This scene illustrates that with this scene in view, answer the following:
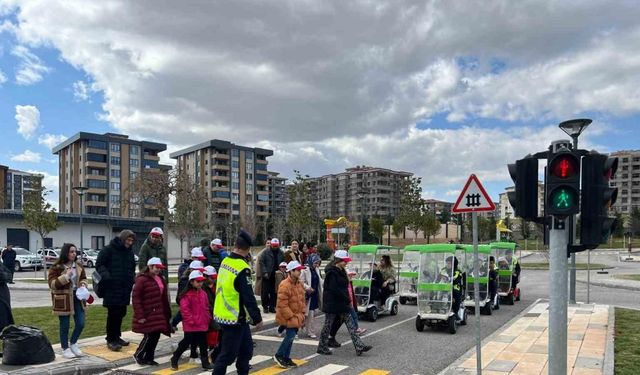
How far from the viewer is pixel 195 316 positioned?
820 centimetres

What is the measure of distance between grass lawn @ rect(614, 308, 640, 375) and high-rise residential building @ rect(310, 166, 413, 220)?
376 ft

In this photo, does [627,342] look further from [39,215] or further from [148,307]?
[39,215]

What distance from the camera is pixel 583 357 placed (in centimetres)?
888

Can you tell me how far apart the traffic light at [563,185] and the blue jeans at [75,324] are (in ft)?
24.0

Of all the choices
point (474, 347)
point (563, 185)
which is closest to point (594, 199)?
point (563, 185)

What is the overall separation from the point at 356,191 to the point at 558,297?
12971 cm

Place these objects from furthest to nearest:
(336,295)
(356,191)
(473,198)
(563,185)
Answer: (356,191), (336,295), (473,198), (563,185)

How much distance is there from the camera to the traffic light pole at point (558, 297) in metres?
4.97

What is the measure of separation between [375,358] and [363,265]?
4.91 m

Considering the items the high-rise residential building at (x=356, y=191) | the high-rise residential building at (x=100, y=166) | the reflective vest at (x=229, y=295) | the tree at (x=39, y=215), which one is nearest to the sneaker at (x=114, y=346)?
the reflective vest at (x=229, y=295)

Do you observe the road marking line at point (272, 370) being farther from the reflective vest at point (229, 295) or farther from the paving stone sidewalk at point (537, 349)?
the paving stone sidewalk at point (537, 349)

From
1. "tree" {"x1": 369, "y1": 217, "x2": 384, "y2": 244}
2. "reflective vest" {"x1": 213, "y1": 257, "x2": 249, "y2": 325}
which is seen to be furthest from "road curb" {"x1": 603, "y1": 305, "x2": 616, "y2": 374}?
"tree" {"x1": 369, "y1": 217, "x2": 384, "y2": 244}

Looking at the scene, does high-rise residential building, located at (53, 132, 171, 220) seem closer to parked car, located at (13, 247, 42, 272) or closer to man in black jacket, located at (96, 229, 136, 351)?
parked car, located at (13, 247, 42, 272)

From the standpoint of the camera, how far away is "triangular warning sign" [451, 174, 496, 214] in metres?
7.39
